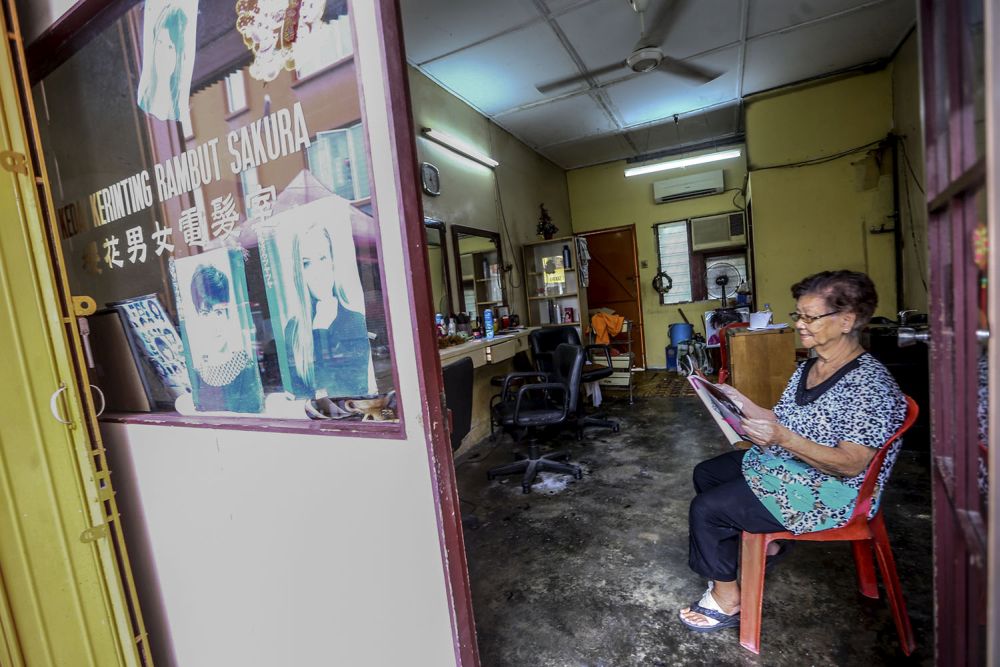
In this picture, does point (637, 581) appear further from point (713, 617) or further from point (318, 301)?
point (318, 301)

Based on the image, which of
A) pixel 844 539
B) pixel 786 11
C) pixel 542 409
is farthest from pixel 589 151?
Answer: pixel 844 539

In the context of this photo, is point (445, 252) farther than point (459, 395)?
Yes

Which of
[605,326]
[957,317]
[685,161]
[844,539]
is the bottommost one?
[844,539]

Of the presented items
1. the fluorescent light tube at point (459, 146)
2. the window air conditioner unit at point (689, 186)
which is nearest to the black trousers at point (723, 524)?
the fluorescent light tube at point (459, 146)

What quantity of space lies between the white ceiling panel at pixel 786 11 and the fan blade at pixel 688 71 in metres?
0.60

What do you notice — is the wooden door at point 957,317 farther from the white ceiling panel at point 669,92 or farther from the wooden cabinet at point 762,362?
the white ceiling panel at point 669,92

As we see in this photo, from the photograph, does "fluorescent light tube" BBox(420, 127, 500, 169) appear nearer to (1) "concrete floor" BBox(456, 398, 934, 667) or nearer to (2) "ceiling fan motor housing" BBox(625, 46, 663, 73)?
(2) "ceiling fan motor housing" BBox(625, 46, 663, 73)

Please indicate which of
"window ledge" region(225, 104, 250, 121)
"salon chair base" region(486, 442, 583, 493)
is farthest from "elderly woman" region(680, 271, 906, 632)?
"window ledge" region(225, 104, 250, 121)

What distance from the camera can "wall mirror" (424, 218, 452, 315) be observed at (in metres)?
3.96

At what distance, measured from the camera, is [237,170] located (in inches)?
43.8

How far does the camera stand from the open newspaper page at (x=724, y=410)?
4.77 feet

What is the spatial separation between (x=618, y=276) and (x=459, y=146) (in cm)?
371

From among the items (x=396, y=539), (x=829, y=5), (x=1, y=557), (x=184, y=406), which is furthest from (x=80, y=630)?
(x=829, y=5)

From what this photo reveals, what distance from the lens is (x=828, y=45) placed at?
402 cm
